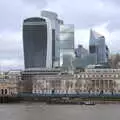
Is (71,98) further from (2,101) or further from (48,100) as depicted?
(2,101)

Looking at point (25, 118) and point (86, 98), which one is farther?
point (86, 98)

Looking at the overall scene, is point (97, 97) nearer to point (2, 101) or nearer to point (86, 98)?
point (86, 98)

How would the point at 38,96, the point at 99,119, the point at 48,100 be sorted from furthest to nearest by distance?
1. the point at 38,96
2. the point at 48,100
3. the point at 99,119

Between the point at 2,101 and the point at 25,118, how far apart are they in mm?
77201

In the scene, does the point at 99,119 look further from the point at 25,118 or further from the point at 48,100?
the point at 48,100

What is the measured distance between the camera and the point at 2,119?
70688 mm

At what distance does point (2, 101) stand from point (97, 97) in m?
30.1

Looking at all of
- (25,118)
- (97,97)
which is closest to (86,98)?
(97,97)

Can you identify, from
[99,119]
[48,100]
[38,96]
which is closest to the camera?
[99,119]

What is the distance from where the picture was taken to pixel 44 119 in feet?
231

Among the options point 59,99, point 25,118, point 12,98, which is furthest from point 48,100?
point 25,118

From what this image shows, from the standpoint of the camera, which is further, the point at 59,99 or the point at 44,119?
the point at 59,99

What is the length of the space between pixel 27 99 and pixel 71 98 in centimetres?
1494

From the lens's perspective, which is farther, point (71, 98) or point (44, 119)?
point (71, 98)
